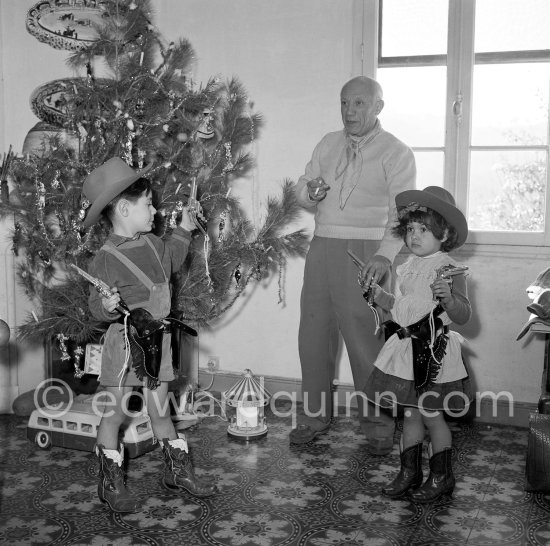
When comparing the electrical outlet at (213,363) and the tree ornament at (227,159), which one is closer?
the tree ornament at (227,159)

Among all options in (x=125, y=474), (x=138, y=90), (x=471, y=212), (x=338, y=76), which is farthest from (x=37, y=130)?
(x=471, y=212)

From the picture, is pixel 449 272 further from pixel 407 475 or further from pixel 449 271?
pixel 407 475

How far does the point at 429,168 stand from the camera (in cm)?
373

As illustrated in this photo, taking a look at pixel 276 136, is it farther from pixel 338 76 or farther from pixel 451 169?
pixel 451 169

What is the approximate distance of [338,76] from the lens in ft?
12.5

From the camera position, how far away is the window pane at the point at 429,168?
3717 millimetres

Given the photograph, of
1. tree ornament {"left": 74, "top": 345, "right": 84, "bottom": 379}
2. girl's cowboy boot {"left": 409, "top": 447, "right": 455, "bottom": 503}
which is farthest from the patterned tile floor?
tree ornament {"left": 74, "top": 345, "right": 84, "bottom": 379}

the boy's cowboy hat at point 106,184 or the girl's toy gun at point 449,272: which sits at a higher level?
the boy's cowboy hat at point 106,184

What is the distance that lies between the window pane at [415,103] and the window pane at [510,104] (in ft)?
0.53

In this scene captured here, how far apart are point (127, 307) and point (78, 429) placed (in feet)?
2.98

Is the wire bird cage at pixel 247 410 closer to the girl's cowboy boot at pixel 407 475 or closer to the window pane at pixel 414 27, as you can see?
the girl's cowboy boot at pixel 407 475

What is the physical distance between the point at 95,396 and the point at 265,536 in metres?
1.17

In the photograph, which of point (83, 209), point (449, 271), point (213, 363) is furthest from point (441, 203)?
point (213, 363)

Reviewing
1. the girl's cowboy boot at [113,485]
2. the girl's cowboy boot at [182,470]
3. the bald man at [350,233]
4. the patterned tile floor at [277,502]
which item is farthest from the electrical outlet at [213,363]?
the girl's cowboy boot at [113,485]
